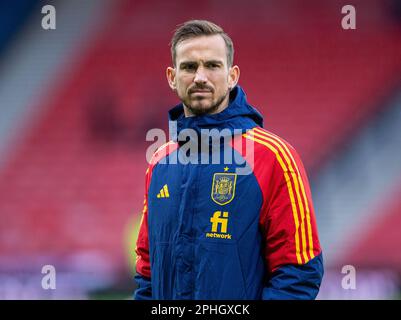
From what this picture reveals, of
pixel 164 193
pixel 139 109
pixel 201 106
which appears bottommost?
pixel 164 193

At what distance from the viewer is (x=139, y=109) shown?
5926mm

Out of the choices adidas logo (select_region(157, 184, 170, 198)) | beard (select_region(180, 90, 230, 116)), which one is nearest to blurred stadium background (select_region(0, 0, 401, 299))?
adidas logo (select_region(157, 184, 170, 198))

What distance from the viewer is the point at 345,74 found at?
233 inches

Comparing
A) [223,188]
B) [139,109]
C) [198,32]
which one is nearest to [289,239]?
[223,188]

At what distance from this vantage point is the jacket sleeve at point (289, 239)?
1.96 metres

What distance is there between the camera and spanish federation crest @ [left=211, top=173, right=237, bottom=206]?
2.02 m

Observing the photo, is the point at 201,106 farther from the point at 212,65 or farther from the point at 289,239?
the point at 289,239

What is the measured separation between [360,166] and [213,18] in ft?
5.46

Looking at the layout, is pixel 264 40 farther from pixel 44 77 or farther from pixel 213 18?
pixel 44 77

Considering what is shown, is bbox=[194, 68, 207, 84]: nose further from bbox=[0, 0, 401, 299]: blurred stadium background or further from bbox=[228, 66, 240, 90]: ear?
bbox=[0, 0, 401, 299]: blurred stadium background

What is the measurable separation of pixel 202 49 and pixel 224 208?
463 millimetres

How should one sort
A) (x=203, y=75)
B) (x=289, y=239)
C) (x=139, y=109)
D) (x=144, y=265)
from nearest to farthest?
(x=289, y=239) < (x=203, y=75) < (x=144, y=265) < (x=139, y=109)

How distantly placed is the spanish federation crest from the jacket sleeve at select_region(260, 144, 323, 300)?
0.10 meters
